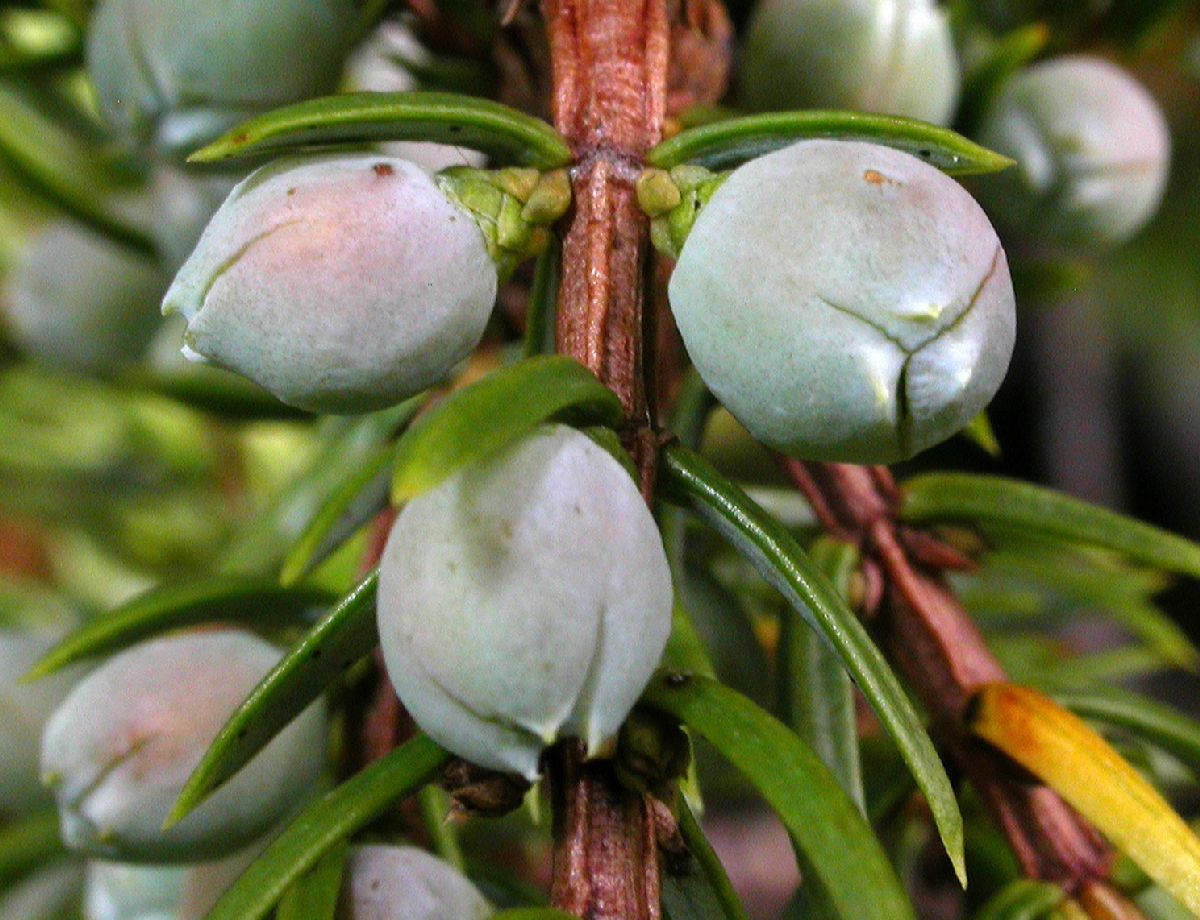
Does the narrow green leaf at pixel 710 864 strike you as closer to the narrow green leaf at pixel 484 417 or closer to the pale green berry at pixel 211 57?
the narrow green leaf at pixel 484 417

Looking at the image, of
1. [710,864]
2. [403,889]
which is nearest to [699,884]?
[710,864]

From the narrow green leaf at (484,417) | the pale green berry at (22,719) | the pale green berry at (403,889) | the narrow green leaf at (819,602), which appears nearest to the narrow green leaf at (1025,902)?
the narrow green leaf at (819,602)

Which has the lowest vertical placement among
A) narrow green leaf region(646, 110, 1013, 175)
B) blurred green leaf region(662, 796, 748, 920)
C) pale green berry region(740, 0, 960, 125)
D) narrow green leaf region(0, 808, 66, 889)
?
narrow green leaf region(0, 808, 66, 889)

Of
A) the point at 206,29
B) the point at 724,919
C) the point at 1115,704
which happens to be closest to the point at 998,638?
the point at 1115,704

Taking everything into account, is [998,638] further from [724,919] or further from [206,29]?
[206,29]

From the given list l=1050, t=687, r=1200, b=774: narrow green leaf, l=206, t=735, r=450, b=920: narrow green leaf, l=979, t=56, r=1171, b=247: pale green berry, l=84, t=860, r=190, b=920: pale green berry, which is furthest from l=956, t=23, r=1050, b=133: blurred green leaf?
l=84, t=860, r=190, b=920: pale green berry

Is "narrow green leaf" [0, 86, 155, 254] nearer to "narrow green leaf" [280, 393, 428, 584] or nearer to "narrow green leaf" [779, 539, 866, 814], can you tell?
"narrow green leaf" [280, 393, 428, 584]
